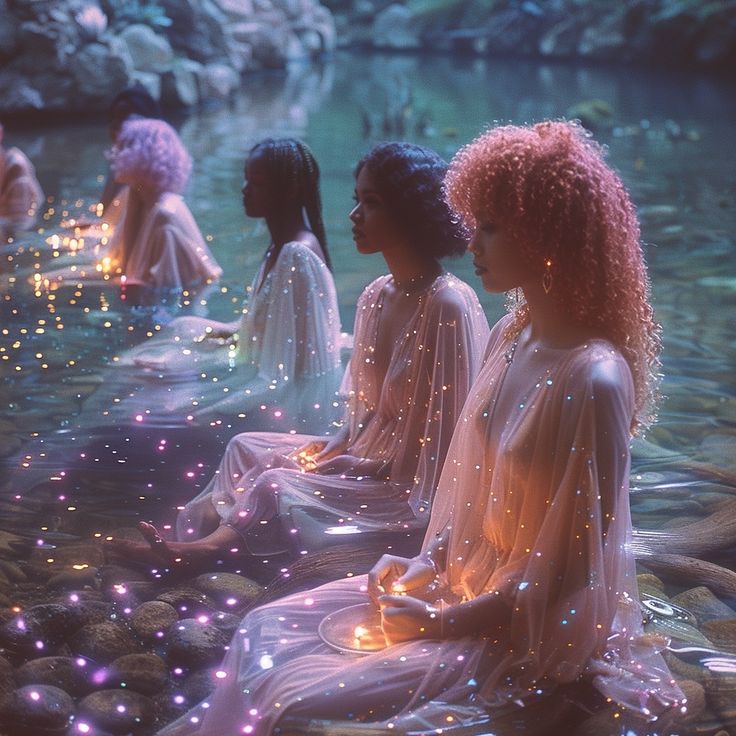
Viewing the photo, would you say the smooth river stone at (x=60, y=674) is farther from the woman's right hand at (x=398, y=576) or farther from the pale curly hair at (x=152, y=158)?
the pale curly hair at (x=152, y=158)

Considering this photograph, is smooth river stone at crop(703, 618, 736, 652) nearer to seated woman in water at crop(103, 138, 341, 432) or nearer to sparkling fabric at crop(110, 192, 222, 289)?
seated woman in water at crop(103, 138, 341, 432)

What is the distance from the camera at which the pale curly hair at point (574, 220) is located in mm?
2424

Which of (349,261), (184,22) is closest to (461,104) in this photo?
(184,22)

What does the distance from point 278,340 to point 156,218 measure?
192cm

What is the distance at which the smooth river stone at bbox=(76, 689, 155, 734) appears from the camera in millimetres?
2701

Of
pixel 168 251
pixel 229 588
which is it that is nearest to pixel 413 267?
pixel 229 588

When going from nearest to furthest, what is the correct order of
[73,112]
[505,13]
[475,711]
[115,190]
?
[475,711] < [115,190] < [73,112] < [505,13]

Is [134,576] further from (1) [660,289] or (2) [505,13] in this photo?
(2) [505,13]

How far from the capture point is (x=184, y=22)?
2050cm

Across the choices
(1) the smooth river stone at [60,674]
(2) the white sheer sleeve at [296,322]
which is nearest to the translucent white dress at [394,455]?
(1) the smooth river stone at [60,674]

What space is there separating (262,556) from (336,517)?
25 centimetres

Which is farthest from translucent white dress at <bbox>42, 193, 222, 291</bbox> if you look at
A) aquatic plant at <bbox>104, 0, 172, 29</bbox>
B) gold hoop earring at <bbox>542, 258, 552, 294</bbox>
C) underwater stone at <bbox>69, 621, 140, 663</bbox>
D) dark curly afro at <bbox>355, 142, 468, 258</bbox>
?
aquatic plant at <bbox>104, 0, 172, 29</bbox>

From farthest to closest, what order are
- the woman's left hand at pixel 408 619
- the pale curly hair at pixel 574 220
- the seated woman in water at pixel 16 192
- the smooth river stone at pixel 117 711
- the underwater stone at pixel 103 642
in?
1. the seated woman in water at pixel 16 192
2. the underwater stone at pixel 103 642
3. the smooth river stone at pixel 117 711
4. the woman's left hand at pixel 408 619
5. the pale curly hair at pixel 574 220

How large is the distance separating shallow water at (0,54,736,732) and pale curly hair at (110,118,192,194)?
660 mm
